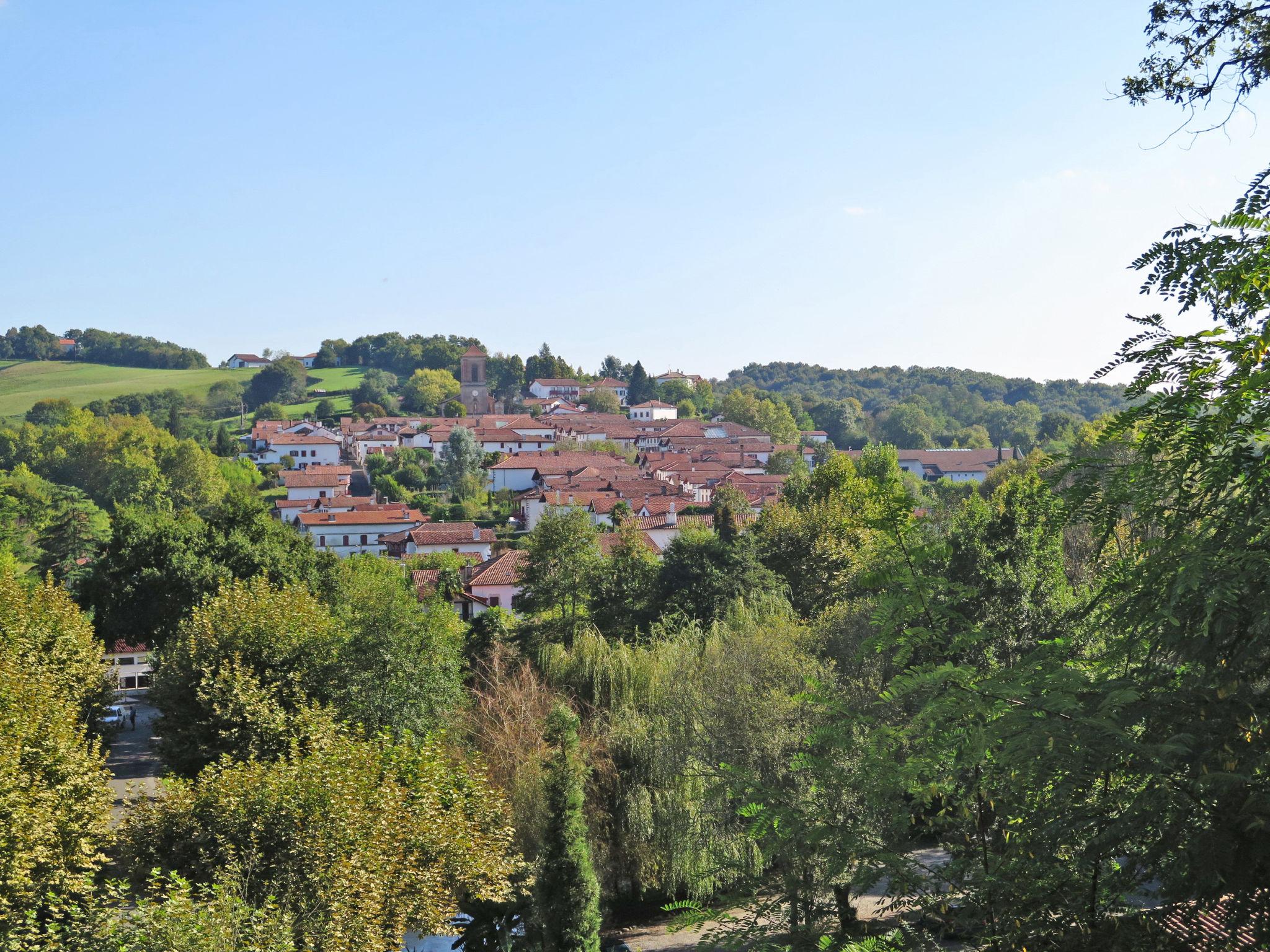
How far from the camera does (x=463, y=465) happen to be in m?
75.4

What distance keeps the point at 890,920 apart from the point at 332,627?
33.4ft

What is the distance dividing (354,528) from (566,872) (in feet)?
168

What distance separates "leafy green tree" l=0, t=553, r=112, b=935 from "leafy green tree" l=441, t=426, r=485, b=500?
56.3 metres

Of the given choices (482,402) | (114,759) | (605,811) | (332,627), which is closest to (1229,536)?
(605,811)

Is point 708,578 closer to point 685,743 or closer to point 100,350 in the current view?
point 685,743

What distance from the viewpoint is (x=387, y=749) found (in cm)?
1325

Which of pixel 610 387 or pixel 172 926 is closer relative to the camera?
pixel 172 926

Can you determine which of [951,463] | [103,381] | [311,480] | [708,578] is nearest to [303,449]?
[311,480]

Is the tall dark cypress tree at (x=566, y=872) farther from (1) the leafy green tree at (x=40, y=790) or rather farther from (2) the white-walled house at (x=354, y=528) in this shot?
(2) the white-walled house at (x=354, y=528)

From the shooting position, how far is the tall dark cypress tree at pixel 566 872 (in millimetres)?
12969

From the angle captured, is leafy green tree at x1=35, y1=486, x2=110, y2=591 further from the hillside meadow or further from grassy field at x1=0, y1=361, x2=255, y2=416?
grassy field at x1=0, y1=361, x2=255, y2=416

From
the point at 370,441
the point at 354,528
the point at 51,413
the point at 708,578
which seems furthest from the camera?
the point at 51,413

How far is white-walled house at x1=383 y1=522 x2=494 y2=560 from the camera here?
5356cm

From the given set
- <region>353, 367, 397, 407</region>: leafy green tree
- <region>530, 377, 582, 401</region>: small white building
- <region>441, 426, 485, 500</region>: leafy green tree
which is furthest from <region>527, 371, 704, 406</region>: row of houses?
<region>441, 426, 485, 500</region>: leafy green tree
